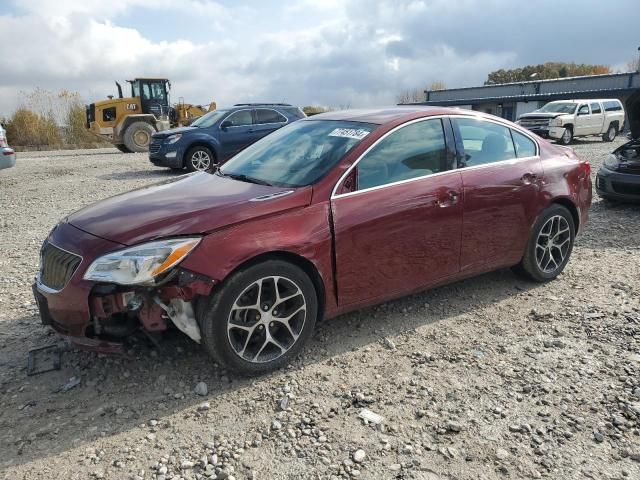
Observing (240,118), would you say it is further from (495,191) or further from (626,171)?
(495,191)

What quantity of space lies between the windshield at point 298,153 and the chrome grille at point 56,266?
53.2 inches

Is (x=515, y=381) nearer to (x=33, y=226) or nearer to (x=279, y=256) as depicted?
(x=279, y=256)

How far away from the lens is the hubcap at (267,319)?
10.3ft

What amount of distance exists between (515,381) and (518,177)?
184cm

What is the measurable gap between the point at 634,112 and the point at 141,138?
16323 mm

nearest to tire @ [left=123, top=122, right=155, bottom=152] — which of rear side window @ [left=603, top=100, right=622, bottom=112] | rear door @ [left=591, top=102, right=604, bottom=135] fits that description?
rear door @ [left=591, top=102, right=604, bottom=135]

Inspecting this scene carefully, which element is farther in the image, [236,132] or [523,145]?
[236,132]

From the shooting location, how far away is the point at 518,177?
14.2 ft

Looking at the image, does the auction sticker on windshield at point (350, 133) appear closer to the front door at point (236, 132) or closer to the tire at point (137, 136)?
the front door at point (236, 132)

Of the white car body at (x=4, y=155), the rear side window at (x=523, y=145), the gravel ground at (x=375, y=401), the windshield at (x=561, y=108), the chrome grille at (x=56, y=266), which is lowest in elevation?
the gravel ground at (x=375, y=401)

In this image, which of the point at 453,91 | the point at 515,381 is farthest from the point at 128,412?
the point at 453,91

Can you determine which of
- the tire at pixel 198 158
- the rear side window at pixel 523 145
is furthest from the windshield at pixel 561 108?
the rear side window at pixel 523 145

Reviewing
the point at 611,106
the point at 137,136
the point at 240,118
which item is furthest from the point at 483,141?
the point at 611,106

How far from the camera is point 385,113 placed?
411cm
